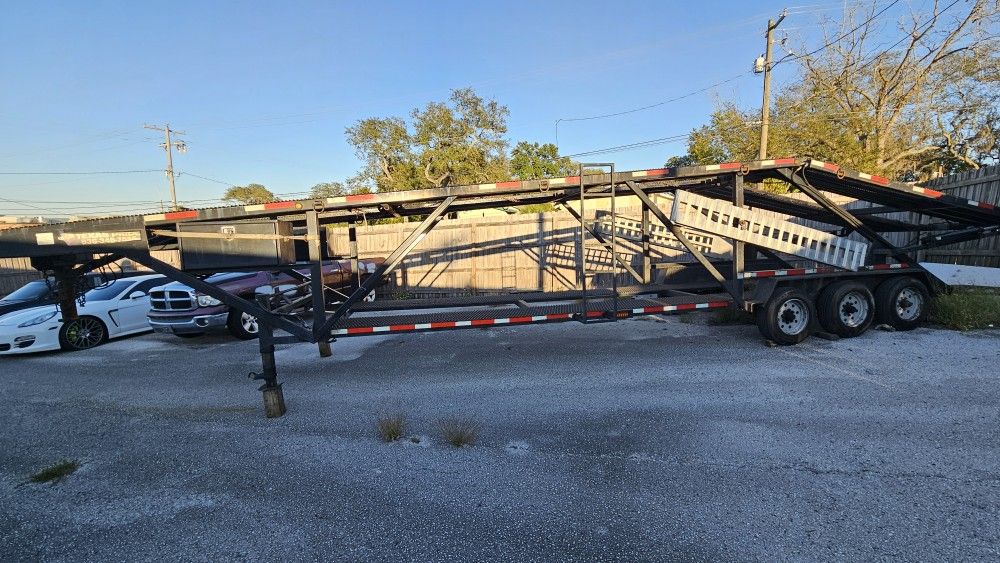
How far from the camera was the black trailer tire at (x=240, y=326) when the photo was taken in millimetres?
8664

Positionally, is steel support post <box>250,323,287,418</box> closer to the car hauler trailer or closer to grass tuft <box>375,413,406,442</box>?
the car hauler trailer

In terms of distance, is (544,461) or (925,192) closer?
(544,461)

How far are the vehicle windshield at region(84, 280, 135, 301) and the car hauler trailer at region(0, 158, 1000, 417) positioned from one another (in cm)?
442

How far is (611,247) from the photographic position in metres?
6.04

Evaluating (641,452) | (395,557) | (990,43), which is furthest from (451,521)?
(990,43)

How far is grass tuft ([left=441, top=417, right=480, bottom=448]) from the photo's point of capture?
12.4 ft

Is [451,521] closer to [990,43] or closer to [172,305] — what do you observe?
[172,305]

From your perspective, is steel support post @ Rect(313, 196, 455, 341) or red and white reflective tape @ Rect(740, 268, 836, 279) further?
red and white reflective tape @ Rect(740, 268, 836, 279)

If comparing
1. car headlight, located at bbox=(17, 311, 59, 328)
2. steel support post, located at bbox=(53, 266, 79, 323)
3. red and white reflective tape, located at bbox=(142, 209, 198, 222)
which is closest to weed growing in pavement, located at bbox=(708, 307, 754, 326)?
red and white reflective tape, located at bbox=(142, 209, 198, 222)

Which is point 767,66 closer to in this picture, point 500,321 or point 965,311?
point 965,311

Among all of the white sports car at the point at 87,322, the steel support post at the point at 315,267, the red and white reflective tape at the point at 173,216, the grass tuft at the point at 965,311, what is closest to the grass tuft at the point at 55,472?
the steel support post at the point at 315,267

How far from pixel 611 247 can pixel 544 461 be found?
338cm

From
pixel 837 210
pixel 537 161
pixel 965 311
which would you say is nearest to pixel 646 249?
pixel 837 210

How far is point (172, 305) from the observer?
849 centimetres
